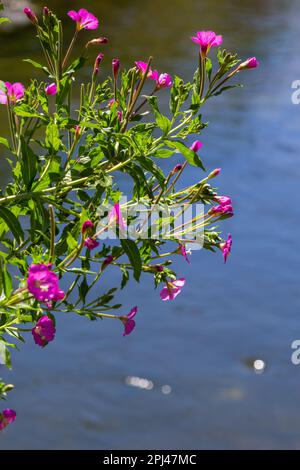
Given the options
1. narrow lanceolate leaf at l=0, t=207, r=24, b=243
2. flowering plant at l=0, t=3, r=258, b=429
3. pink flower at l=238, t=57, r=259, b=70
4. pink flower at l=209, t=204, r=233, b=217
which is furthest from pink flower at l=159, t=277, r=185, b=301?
pink flower at l=238, t=57, r=259, b=70

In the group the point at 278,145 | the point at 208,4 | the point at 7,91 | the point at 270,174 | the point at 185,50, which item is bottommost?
the point at 7,91

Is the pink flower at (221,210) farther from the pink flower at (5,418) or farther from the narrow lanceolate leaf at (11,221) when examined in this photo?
the pink flower at (5,418)

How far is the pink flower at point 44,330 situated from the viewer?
1479mm

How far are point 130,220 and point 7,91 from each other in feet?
0.98

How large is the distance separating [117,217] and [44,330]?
0.75ft

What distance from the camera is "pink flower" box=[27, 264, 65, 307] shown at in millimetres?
1240

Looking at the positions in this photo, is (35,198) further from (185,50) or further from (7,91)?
(185,50)

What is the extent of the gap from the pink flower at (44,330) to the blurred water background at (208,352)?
2.20 metres

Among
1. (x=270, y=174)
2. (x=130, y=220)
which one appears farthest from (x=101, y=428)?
(x=270, y=174)

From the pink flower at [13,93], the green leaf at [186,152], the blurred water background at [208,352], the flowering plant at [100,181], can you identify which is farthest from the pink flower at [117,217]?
the blurred water background at [208,352]

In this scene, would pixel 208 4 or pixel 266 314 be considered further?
pixel 208 4

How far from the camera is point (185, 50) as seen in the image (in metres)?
8.62

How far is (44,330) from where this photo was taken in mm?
1482

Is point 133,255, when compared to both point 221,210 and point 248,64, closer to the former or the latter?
point 221,210
